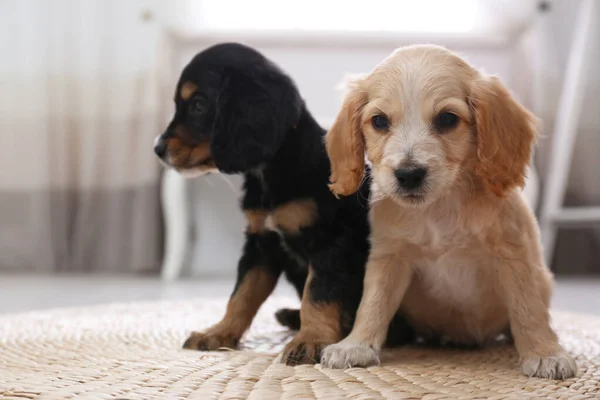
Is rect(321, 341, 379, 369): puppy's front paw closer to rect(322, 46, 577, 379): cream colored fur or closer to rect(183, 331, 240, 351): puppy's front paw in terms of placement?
rect(322, 46, 577, 379): cream colored fur

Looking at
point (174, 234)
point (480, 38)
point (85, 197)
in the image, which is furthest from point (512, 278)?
point (85, 197)

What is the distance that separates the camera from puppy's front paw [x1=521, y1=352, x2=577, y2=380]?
53.4 inches

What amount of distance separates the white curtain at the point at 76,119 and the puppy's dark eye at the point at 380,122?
3.20m

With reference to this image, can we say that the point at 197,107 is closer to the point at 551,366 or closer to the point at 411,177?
the point at 411,177

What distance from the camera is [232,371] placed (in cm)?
130

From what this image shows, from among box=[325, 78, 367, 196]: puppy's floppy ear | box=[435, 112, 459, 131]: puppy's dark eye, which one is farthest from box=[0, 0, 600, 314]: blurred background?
box=[435, 112, 459, 131]: puppy's dark eye

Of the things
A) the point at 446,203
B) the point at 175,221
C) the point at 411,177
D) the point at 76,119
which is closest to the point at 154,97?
the point at 76,119

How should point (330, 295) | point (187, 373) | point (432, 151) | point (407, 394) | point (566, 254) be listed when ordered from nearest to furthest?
point (407, 394), point (187, 373), point (432, 151), point (330, 295), point (566, 254)

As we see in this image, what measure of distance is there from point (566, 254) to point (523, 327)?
320 centimetres

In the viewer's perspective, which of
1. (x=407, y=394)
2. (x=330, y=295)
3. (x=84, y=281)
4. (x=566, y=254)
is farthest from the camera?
(x=566, y=254)

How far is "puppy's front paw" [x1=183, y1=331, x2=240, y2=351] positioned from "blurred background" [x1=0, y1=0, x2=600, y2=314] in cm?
256

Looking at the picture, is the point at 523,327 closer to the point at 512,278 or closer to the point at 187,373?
the point at 512,278

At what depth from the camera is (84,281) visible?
13.4ft

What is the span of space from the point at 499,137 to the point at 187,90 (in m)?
0.78
